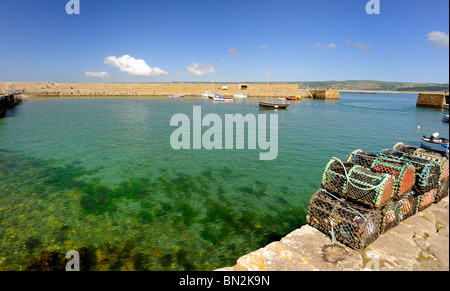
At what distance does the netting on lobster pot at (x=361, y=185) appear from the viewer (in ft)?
17.0

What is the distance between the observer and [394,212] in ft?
18.8

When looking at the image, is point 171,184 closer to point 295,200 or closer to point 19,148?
point 295,200

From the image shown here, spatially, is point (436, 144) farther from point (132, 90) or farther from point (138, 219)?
point (132, 90)

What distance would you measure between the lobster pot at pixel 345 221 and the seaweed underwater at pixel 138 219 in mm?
2545

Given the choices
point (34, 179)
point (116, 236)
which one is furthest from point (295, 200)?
point (34, 179)

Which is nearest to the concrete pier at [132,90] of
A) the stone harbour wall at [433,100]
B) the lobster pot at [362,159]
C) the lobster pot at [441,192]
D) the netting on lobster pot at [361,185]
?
the stone harbour wall at [433,100]

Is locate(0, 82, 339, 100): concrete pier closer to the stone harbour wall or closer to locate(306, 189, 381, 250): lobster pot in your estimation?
the stone harbour wall

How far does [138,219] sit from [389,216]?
8.28 meters

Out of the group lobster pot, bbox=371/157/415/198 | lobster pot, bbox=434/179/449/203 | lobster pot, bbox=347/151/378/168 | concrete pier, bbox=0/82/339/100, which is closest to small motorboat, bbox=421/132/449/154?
lobster pot, bbox=434/179/449/203

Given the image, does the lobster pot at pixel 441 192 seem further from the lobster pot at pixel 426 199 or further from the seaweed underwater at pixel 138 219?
the seaweed underwater at pixel 138 219

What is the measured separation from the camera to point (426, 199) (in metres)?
6.70

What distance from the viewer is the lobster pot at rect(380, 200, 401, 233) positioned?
5406mm

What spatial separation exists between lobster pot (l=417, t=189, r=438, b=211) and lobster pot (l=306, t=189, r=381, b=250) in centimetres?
243
